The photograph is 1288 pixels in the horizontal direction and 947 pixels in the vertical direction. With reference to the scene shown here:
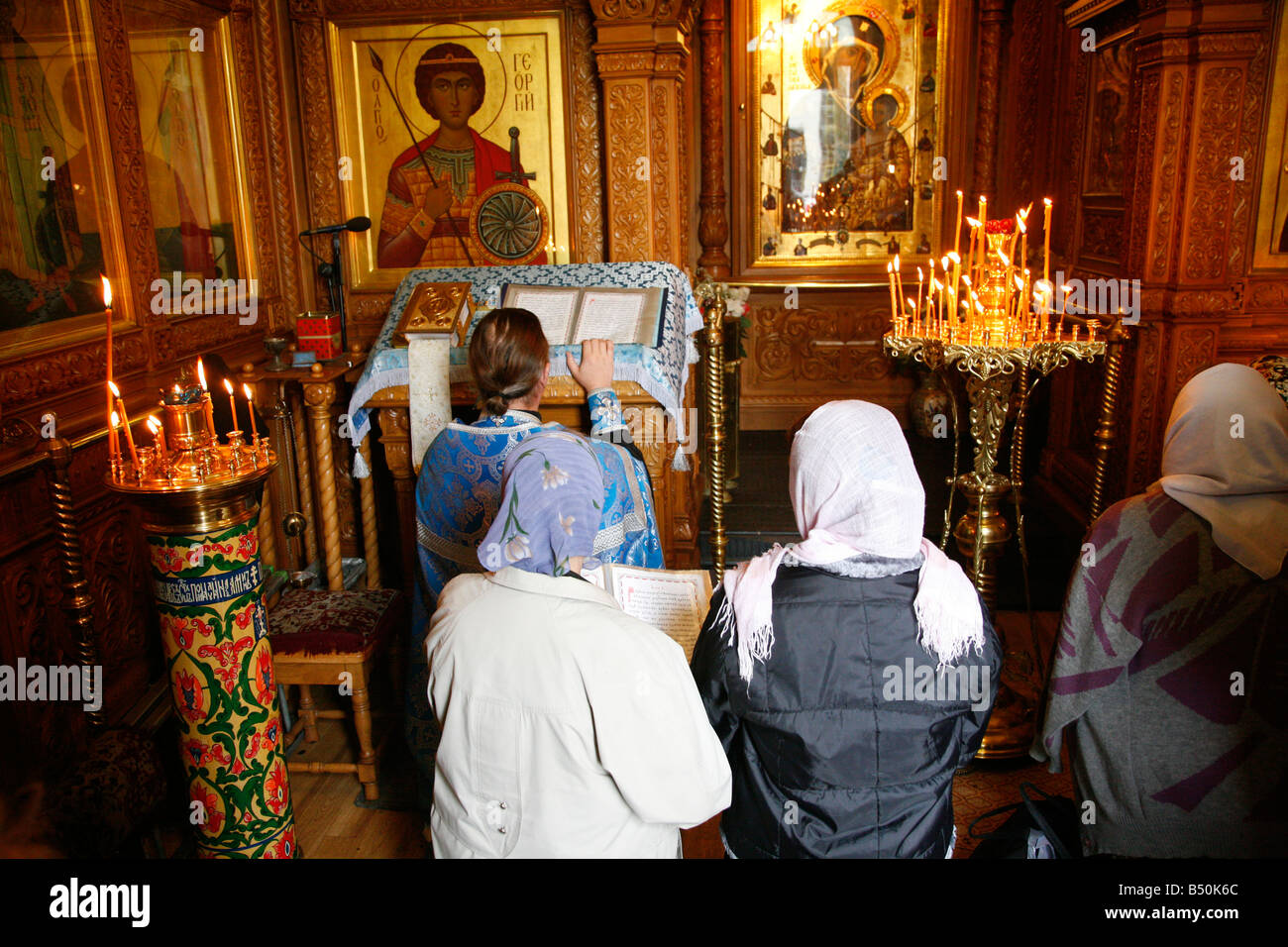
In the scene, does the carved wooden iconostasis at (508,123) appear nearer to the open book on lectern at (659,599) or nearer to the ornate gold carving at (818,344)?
the open book on lectern at (659,599)

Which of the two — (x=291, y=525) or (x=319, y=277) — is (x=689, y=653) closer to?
(x=291, y=525)

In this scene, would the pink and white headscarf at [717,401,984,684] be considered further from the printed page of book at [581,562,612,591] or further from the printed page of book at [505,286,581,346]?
the printed page of book at [505,286,581,346]

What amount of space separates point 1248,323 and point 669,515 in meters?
3.06

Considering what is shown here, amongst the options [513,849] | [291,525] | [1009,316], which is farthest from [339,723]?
[1009,316]

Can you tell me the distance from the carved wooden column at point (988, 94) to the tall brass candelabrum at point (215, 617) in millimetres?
6340

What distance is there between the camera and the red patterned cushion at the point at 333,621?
3.18 m

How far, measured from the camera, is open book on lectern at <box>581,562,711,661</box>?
90.8 inches

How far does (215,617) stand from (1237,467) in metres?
2.42

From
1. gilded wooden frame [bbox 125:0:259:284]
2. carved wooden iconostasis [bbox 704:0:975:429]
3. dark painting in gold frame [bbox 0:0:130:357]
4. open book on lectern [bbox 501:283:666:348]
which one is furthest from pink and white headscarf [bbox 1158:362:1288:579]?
carved wooden iconostasis [bbox 704:0:975:429]

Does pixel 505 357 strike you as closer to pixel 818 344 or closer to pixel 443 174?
pixel 443 174

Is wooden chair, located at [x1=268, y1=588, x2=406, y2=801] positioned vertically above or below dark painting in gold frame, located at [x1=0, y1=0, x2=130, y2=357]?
below

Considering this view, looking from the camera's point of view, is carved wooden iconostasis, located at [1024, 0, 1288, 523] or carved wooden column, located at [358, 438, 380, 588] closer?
carved wooden column, located at [358, 438, 380, 588]

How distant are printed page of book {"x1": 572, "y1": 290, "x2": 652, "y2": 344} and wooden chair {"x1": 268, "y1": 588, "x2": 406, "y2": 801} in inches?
52.1

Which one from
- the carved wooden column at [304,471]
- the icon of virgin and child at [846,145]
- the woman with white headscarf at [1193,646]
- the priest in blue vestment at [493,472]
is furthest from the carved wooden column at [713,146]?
the woman with white headscarf at [1193,646]
